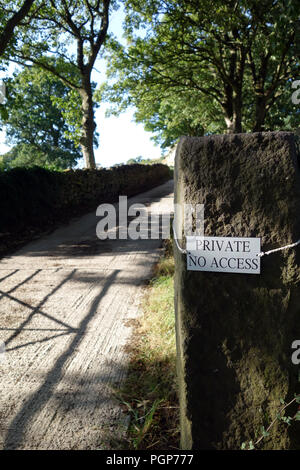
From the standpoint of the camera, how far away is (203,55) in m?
13.3

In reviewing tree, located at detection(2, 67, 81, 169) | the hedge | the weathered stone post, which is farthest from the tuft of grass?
tree, located at detection(2, 67, 81, 169)

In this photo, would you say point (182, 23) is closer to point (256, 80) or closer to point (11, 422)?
point (256, 80)

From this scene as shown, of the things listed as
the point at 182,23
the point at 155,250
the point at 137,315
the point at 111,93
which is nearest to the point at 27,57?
the point at 111,93

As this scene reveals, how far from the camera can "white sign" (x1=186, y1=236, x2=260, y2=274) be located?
1.96 m

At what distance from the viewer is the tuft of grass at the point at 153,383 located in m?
2.51

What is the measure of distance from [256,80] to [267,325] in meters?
14.5

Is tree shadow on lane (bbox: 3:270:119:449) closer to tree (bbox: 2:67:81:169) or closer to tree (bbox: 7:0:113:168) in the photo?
tree (bbox: 7:0:113:168)

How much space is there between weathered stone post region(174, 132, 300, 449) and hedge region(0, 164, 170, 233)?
7573 millimetres

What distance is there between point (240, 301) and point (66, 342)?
249cm

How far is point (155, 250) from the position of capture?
7559 millimetres

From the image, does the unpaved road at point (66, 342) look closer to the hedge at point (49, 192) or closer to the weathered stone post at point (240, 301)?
the weathered stone post at point (240, 301)

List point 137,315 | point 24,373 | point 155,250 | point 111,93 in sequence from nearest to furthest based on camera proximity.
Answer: point 24,373 < point 137,315 < point 155,250 < point 111,93

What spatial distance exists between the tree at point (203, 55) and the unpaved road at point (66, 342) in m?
7.86

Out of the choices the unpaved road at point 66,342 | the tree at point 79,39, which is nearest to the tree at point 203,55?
the tree at point 79,39
